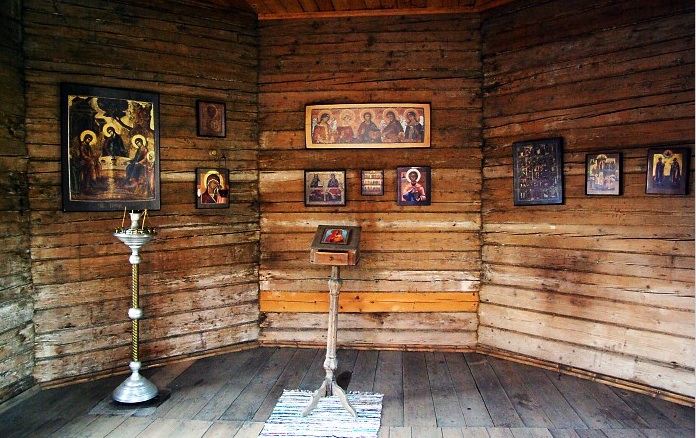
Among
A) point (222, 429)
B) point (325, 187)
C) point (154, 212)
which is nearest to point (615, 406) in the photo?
point (222, 429)

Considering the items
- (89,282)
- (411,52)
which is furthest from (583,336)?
(89,282)

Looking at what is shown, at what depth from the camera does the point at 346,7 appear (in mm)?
5180

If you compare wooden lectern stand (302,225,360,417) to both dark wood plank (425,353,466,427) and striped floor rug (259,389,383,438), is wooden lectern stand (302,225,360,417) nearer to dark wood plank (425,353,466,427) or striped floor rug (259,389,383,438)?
striped floor rug (259,389,383,438)

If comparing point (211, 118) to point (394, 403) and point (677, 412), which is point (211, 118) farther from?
point (677, 412)

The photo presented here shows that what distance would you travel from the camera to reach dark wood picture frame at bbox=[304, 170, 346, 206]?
5.29 metres

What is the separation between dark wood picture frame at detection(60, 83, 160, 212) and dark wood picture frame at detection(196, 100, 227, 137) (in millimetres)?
409

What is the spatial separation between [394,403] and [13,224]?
332 cm

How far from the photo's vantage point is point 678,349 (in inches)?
160

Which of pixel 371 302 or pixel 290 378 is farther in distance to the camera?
pixel 371 302

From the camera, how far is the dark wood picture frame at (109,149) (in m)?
4.36

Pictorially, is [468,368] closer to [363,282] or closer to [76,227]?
[363,282]

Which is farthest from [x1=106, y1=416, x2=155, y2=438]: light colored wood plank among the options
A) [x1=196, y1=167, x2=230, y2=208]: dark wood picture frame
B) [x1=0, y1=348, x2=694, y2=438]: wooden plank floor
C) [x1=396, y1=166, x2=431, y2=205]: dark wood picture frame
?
[x1=396, y1=166, x2=431, y2=205]: dark wood picture frame

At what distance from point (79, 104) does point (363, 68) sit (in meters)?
2.66

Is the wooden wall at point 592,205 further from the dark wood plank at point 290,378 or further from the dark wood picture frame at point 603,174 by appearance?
the dark wood plank at point 290,378
